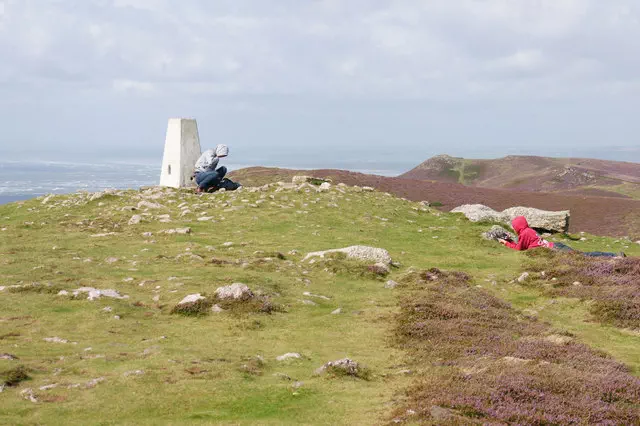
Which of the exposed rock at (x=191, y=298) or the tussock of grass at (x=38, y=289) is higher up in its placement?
the exposed rock at (x=191, y=298)

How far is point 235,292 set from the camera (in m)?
19.1

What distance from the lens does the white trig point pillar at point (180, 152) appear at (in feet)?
160

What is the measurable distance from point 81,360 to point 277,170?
86834 millimetres

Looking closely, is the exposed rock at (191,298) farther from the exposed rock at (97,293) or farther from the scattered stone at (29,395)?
the scattered stone at (29,395)

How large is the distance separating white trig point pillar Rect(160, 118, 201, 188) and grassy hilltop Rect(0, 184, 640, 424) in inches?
573

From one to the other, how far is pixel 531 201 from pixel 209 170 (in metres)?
42.1

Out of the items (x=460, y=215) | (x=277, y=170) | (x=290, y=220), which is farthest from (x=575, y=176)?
(x=290, y=220)

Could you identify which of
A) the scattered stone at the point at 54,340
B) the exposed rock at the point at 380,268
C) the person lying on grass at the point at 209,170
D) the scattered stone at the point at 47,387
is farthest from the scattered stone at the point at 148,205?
the scattered stone at the point at 47,387

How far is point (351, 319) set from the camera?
1827 centimetres

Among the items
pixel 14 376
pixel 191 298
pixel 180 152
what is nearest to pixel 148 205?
pixel 180 152

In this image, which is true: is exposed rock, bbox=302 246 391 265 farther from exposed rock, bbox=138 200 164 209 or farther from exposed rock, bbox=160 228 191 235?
exposed rock, bbox=138 200 164 209

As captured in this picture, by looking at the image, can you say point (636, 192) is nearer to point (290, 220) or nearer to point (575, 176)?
point (575, 176)

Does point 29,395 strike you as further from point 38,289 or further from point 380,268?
point 380,268

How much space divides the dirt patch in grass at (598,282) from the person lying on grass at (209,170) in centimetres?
2641
